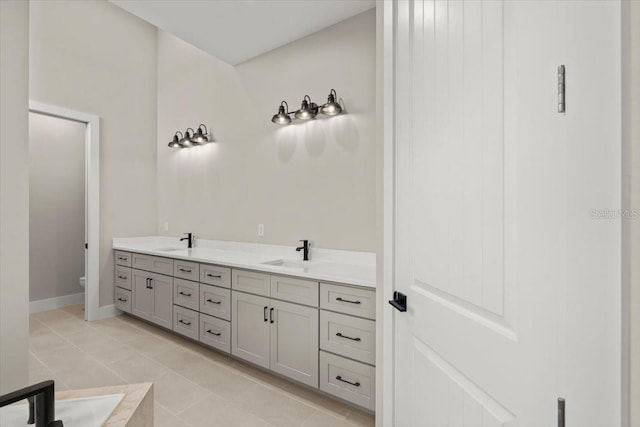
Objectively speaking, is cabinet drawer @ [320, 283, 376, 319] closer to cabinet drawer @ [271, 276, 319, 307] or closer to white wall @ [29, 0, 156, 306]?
cabinet drawer @ [271, 276, 319, 307]

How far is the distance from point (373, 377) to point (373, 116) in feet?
6.29

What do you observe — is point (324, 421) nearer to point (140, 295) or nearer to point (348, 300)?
point (348, 300)

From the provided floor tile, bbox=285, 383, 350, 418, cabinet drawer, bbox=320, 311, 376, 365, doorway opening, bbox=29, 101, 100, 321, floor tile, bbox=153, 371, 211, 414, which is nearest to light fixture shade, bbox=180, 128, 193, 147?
doorway opening, bbox=29, 101, 100, 321

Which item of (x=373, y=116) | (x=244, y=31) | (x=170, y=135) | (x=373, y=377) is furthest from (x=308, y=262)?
(x=170, y=135)

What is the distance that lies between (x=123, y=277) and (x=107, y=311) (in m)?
0.49

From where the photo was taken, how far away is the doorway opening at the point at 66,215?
12.0 ft

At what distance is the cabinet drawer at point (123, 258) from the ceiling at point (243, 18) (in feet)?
8.30

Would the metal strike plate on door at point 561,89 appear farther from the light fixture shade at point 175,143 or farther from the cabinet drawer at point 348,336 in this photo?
the light fixture shade at point 175,143

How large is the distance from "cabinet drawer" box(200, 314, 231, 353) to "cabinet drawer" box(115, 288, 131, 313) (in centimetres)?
143

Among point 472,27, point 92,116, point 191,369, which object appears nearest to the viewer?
point 472,27

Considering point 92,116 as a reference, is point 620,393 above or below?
below

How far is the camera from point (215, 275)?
2717mm

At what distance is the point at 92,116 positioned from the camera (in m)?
3.67

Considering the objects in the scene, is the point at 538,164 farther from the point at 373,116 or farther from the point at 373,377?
the point at 373,116
